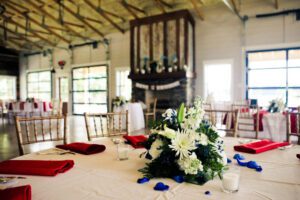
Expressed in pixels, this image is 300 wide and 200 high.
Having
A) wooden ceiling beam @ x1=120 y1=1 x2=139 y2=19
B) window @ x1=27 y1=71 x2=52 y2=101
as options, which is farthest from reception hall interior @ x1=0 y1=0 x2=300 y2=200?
window @ x1=27 y1=71 x2=52 y2=101

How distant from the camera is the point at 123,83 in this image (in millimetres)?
9859

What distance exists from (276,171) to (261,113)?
11.8ft

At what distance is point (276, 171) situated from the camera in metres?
1.14

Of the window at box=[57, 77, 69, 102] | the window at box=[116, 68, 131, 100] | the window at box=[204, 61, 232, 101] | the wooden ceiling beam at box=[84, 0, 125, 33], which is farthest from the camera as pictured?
the window at box=[57, 77, 69, 102]

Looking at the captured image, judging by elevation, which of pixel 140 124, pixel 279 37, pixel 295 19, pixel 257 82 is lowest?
pixel 140 124

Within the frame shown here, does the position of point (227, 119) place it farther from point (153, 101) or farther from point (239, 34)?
point (153, 101)

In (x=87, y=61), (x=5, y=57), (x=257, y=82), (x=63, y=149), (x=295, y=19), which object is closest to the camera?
(x=63, y=149)

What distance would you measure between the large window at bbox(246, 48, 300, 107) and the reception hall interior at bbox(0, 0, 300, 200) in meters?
0.03

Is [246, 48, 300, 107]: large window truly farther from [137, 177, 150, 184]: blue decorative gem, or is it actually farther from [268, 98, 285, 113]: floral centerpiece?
[137, 177, 150, 184]: blue decorative gem

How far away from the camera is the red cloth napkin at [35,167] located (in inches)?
43.2

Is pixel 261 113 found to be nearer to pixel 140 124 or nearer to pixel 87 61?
pixel 140 124

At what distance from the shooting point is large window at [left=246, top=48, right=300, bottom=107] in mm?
6605

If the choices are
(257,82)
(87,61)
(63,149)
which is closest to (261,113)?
(257,82)

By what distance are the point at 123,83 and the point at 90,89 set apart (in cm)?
205
